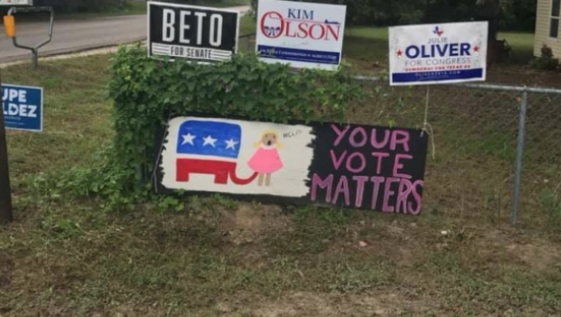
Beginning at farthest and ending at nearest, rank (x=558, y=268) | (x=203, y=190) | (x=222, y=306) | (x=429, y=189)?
(x=429, y=189) < (x=203, y=190) < (x=558, y=268) < (x=222, y=306)

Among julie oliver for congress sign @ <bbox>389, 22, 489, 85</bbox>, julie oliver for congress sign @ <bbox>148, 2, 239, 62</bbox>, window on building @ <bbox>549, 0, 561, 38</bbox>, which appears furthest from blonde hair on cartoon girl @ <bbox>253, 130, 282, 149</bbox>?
window on building @ <bbox>549, 0, 561, 38</bbox>

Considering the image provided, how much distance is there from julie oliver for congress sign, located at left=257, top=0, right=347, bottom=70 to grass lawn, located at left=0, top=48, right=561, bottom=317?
79 centimetres

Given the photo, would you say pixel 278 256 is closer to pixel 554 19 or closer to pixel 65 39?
pixel 554 19

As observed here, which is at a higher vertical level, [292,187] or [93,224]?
[292,187]

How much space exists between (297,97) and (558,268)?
Result: 2.19 meters

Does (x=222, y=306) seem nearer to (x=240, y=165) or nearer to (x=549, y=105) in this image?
(x=240, y=165)

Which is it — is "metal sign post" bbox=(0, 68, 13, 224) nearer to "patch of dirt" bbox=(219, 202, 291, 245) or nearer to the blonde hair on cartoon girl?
"patch of dirt" bbox=(219, 202, 291, 245)

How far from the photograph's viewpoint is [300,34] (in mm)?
4910

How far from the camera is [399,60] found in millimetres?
4805

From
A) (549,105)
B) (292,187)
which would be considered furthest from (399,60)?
(549,105)

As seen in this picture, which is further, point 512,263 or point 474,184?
point 474,184

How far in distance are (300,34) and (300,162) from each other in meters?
0.98

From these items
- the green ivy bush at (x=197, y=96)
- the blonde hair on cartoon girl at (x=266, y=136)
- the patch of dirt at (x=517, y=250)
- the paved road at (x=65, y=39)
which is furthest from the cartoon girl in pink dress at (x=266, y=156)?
the paved road at (x=65, y=39)

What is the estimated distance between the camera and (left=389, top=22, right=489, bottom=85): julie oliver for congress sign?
15.5ft
